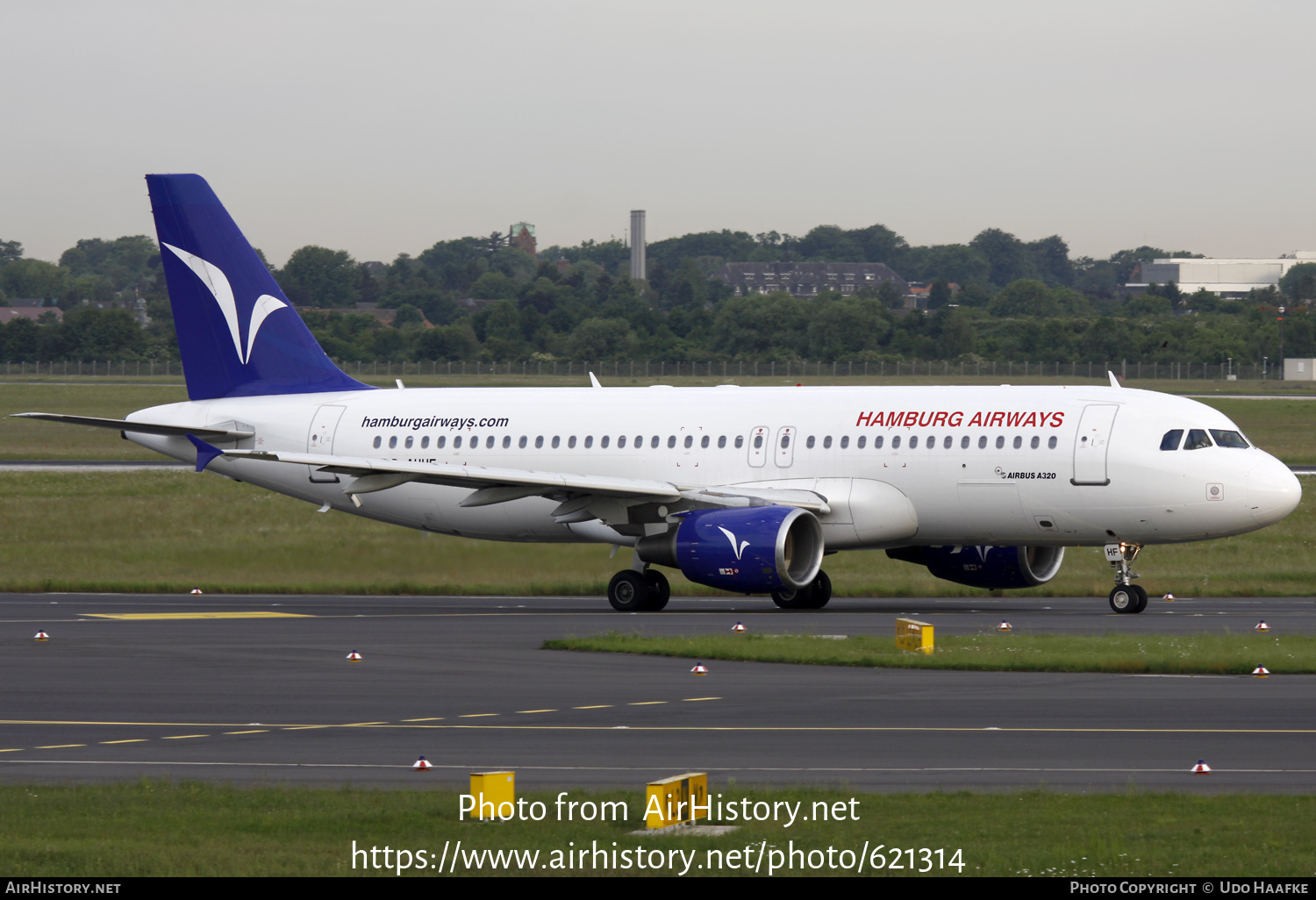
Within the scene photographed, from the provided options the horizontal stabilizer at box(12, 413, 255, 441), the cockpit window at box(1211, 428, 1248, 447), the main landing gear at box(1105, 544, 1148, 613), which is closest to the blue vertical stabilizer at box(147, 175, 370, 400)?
the horizontal stabilizer at box(12, 413, 255, 441)

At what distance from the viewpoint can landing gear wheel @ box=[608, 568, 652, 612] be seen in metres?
35.8

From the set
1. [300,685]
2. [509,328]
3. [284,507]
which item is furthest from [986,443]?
[509,328]

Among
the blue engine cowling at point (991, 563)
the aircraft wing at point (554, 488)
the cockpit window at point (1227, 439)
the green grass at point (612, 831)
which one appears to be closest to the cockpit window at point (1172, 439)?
the cockpit window at point (1227, 439)

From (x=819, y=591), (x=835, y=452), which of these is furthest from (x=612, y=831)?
(x=819, y=591)

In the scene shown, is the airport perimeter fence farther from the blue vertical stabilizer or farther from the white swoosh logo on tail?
the white swoosh logo on tail

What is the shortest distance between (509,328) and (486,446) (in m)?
127

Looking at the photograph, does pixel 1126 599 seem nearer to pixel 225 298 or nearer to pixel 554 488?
pixel 554 488

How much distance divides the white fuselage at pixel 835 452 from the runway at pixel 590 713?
7.89ft

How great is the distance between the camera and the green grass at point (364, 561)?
40.4 metres

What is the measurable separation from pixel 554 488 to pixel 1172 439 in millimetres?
11586

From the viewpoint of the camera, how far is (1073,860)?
12805 millimetres

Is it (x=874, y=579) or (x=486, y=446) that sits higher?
(x=486, y=446)

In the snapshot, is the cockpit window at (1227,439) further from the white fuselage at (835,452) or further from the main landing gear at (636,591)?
the main landing gear at (636,591)
